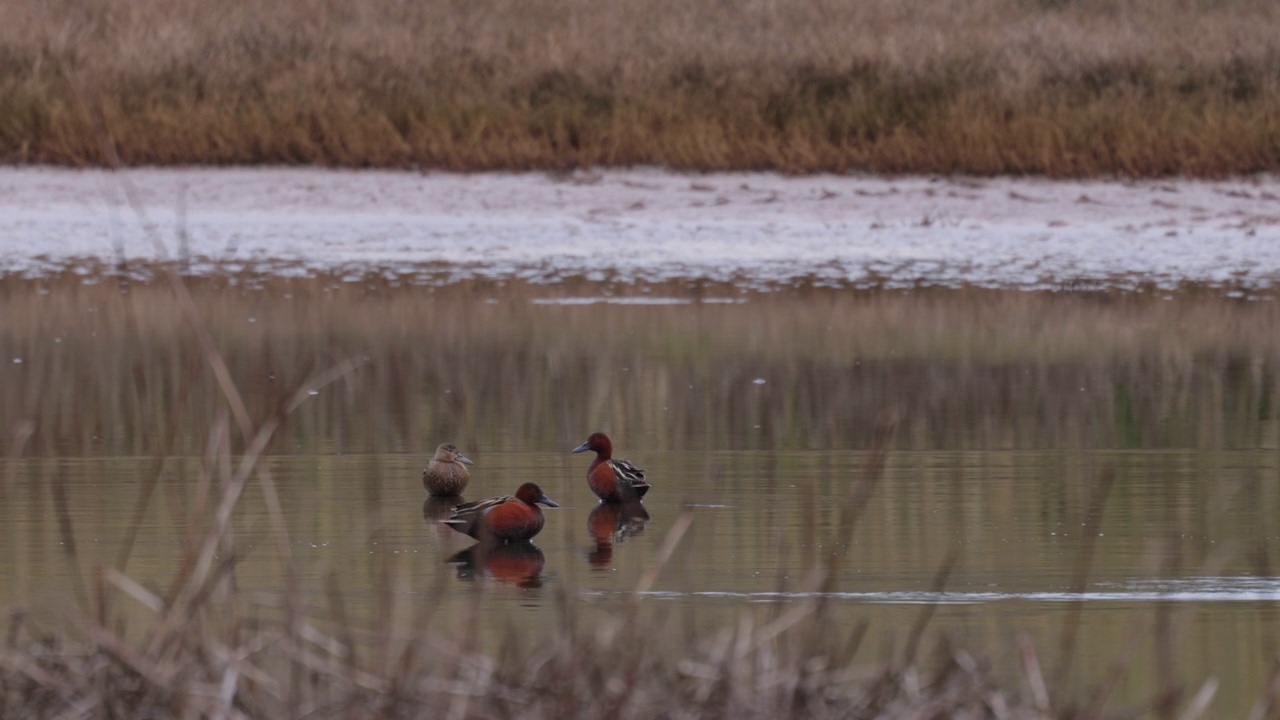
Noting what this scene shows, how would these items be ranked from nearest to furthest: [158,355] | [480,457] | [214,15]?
[480,457] → [158,355] → [214,15]

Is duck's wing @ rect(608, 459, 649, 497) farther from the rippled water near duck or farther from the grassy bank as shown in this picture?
the grassy bank

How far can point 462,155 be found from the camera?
1791 cm

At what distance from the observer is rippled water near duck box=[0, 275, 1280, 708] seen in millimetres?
4934

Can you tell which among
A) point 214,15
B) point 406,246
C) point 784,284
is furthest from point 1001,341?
point 214,15

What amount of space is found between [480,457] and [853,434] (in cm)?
131

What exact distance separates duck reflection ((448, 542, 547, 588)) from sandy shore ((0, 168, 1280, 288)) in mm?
8144

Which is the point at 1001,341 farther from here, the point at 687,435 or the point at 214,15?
the point at 214,15

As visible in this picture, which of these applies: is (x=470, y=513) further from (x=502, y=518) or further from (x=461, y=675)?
(x=461, y=675)

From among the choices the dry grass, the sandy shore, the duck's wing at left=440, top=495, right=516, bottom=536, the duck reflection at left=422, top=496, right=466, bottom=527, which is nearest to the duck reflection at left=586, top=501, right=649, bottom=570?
the duck's wing at left=440, top=495, right=516, bottom=536

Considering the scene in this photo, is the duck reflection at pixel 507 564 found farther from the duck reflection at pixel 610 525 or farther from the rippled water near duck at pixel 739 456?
the duck reflection at pixel 610 525

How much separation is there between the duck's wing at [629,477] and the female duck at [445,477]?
1.38ft

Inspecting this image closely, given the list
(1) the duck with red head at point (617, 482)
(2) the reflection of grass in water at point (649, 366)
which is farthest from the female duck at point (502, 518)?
(2) the reflection of grass in water at point (649, 366)

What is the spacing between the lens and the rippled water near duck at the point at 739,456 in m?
4.93

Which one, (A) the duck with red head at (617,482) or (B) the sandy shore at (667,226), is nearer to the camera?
(A) the duck with red head at (617,482)
